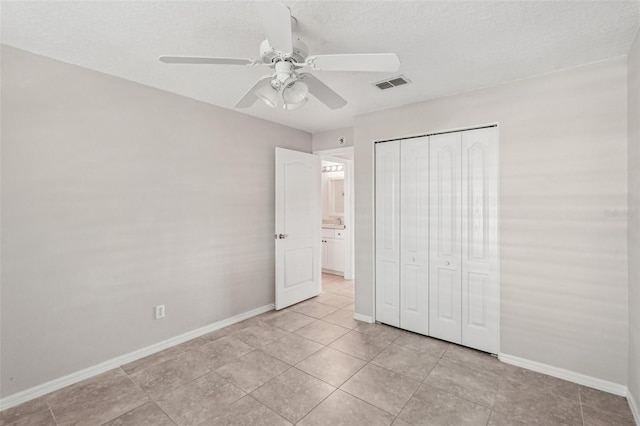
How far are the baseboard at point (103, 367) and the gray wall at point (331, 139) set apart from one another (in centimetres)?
259

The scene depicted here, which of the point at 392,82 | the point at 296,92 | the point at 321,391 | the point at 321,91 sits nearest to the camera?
the point at 296,92

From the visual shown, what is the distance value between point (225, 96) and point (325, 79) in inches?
43.8

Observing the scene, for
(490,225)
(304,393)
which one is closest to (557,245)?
(490,225)

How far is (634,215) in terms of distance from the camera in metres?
2.06

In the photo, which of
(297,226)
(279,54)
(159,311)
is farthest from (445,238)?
(159,311)

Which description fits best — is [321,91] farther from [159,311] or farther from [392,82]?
[159,311]

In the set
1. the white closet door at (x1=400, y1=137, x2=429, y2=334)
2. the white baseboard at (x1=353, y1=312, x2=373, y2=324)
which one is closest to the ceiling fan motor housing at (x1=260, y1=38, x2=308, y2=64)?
→ the white closet door at (x1=400, y1=137, x2=429, y2=334)

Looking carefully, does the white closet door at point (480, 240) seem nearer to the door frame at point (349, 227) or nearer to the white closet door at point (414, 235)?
the white closet door at point (414, 235)

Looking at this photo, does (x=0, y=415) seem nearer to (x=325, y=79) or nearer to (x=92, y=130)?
(x=92, y=130)

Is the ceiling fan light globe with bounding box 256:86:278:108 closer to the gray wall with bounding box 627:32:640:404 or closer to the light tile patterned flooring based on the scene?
the light tile patterned flooring

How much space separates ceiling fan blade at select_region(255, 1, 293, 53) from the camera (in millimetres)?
1212

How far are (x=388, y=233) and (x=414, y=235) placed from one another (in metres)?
0.30

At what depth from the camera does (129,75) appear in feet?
8.55

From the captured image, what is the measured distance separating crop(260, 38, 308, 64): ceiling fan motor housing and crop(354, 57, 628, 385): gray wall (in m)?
1.94
